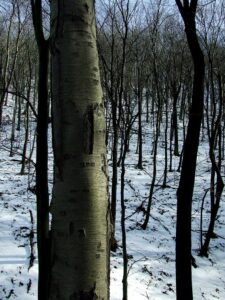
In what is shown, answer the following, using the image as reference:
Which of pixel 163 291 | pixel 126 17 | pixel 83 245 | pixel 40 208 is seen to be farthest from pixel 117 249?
pixel 83 245

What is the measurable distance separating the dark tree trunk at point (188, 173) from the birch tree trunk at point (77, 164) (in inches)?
131

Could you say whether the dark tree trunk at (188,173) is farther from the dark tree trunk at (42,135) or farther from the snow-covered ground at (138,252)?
the dark tree trunk at (42,135)

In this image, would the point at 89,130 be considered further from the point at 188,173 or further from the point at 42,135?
the point at 188,173

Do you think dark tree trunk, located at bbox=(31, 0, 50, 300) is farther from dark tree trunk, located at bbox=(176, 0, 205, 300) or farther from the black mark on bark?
dark tree trunk, located at bbox=(176, 0, 205, 300)

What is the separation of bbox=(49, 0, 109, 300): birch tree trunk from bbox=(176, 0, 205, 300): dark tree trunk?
333 centimetres

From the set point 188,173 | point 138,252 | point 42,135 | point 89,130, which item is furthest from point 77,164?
point 138,252

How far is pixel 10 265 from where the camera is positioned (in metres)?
7.68

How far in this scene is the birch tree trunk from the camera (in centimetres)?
125

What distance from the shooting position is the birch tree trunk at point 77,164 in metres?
1.25

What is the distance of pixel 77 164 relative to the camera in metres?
1.27

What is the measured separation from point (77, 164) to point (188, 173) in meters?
3.45

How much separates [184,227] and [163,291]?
409 cm

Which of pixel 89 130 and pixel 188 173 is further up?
pixel 89 130

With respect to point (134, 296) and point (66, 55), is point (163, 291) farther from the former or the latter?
point (66, 55)
